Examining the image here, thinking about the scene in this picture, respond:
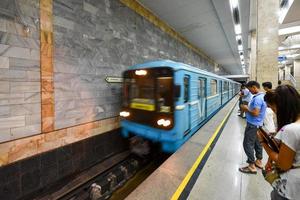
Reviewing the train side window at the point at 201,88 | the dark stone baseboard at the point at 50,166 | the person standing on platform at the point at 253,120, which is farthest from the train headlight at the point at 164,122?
the train side window at the point at 201,88

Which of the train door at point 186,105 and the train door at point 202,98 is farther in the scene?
the train door at point 202,98

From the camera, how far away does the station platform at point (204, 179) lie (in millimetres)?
2312

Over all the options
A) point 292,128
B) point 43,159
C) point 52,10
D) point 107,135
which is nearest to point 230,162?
point 292,128

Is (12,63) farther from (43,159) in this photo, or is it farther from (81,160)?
(81,160)

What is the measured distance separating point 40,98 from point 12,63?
2.55 ft

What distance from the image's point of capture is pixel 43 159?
3.44 meters

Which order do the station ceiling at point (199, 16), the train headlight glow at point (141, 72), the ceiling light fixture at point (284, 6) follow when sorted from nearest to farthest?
the train headlight glow at point (141, 72) < the station ceiling at point (199, 16) < the ceiling light fixture at point (284, 6)

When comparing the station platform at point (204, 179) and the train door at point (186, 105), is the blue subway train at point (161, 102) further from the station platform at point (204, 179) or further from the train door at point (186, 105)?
the station platform at point (204, 179)

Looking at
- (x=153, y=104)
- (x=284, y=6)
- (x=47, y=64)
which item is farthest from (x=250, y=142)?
(x=284, y=6)

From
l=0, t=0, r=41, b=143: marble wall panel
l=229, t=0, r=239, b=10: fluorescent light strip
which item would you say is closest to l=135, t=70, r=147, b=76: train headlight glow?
l=0, t=0, r=41, b=143: marble wall panel

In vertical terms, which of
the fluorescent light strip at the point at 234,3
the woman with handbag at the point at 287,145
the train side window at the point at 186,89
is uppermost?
the fluorescent light strip at the point at 234,3

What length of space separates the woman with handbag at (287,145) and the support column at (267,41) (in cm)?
554

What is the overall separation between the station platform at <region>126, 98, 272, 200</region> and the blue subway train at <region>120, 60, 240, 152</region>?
0.58 meters

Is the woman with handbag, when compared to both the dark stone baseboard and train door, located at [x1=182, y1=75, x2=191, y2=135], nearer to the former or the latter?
train door, located at [x1=182, y1=75, x2=191, y2=135]
